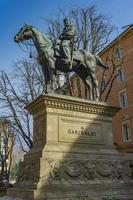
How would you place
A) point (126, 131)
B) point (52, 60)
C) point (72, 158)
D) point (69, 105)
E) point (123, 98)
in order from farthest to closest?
point (123, 98)
point (126, 131)
point (52, 60)
point (69, 105)
point (72, 158)

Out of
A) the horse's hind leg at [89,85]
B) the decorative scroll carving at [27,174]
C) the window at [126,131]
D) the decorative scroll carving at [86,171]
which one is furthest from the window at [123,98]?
the decorative scroll carving at [27,174]

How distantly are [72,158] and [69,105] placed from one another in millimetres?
2105

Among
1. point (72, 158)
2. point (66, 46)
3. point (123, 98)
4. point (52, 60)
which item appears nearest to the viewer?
point (72, 158)

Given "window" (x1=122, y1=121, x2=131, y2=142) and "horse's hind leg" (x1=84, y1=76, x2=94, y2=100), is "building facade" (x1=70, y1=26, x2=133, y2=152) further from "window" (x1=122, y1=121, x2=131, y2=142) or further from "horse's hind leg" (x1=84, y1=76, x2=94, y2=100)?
"horse's hind leg" (x1=84, y1=76, x2=94, y2=100)

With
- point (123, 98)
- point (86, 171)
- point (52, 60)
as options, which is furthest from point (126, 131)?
point (86, 171)

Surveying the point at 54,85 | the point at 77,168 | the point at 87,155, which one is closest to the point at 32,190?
the point at 77,168

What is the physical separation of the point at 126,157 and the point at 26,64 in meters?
18.3

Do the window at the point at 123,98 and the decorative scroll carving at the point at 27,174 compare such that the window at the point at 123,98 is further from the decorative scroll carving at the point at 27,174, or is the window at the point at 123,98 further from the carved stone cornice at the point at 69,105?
the decorative scroll carving at the point at 27,174

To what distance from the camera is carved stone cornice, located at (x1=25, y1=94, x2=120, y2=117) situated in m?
10.8

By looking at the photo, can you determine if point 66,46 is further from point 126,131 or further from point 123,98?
point 123,98

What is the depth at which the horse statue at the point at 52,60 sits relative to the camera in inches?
466

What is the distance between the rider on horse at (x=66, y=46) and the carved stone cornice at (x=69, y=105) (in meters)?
1.80

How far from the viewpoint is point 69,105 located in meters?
11.2

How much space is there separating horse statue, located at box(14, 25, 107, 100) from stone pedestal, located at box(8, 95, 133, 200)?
Answer: 3.75 feet
